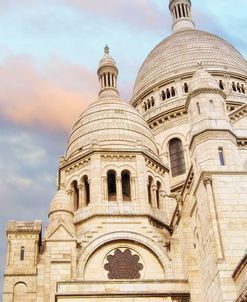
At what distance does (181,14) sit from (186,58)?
14970 millimetres

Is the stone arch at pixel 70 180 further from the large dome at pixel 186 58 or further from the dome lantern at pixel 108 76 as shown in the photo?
the large dome at pixel 186 58

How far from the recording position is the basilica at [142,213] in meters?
21.3

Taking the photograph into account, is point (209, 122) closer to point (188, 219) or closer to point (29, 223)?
point (188, 219)

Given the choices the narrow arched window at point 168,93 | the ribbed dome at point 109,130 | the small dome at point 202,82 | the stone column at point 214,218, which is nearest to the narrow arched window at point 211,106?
the small dome at point 202,82

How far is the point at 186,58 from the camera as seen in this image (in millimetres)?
46844

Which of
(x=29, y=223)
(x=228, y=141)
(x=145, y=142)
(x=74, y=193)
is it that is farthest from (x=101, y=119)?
(x=228, y=141)

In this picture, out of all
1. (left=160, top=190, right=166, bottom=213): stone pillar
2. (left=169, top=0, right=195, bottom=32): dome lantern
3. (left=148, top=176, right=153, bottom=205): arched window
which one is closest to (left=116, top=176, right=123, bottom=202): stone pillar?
(left=148, top=176, right=153, bottom=205): arched window

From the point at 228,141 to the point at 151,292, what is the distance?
7002 mm

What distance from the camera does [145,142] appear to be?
1315 inches

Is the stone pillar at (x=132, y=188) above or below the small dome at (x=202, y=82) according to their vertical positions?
below

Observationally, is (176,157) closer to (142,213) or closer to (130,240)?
(142,213)

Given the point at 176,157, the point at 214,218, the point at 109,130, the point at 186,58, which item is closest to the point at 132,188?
the point at 109,130

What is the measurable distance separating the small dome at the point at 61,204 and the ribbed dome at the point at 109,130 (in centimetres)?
402

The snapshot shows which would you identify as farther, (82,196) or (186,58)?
(186,58)
